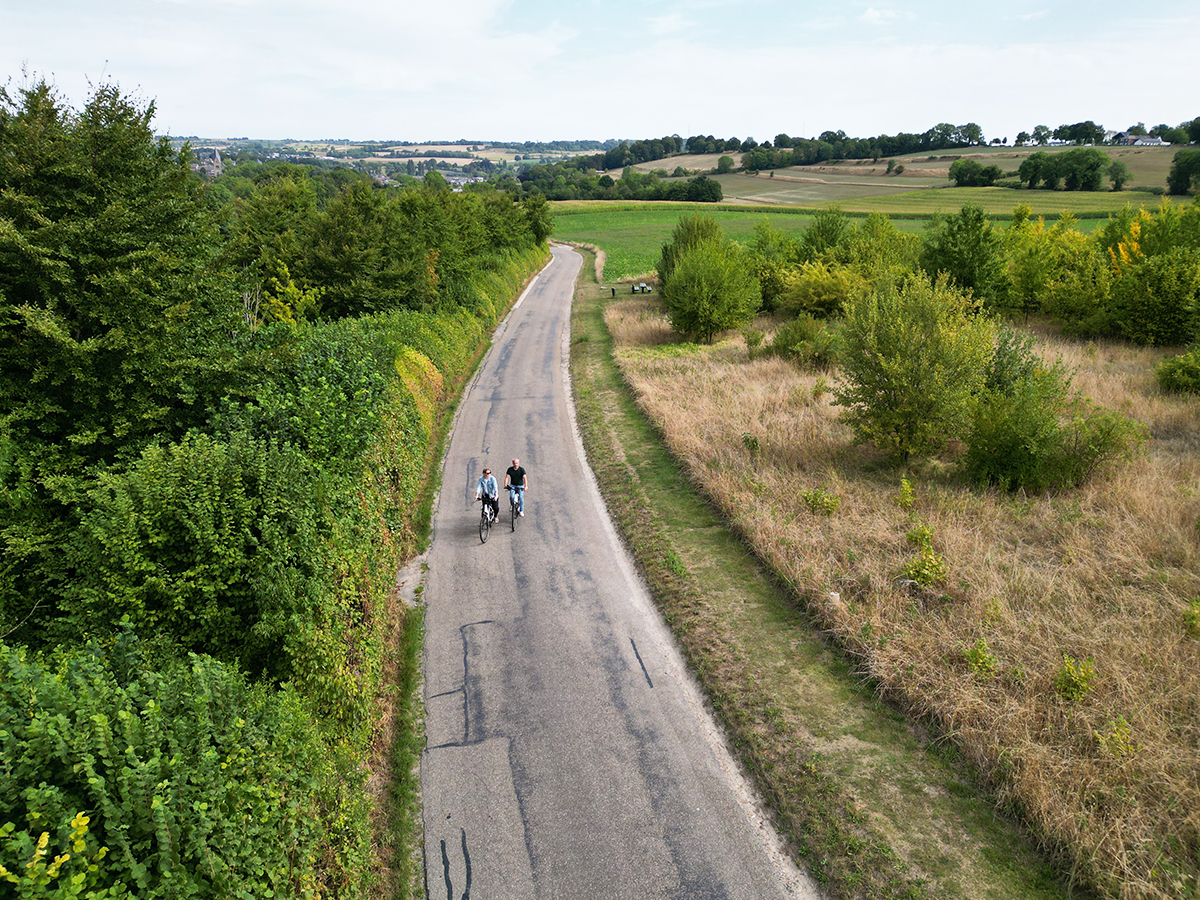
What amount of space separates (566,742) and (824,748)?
3543mm

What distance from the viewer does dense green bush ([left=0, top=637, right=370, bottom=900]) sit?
13.7 ft

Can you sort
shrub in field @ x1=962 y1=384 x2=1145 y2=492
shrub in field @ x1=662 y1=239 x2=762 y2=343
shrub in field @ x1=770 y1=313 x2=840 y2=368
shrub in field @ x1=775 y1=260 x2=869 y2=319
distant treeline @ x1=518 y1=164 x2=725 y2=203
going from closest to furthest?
shrub in field @ x1=962 y1=384 x2=1145 y2=492 → shrub in field @ x1=770 y1=313 x2=840 y2=368 → shrub in field @ x1=662 y1=239 x2=762 y2=343 → shrub in field @ x1=775 y1=260 x2=869 y2=319 → distant treeline @ x1=518 y1=164 x2=725 y2=203

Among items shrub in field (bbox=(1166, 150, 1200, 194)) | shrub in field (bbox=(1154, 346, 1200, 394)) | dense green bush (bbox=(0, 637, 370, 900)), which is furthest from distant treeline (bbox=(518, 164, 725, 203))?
dense green bush (bbox=(0, 637, 370, 900))

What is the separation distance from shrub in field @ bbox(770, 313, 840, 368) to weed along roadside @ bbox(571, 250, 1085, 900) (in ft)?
47.3

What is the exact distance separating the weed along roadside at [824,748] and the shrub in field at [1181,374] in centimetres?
1734

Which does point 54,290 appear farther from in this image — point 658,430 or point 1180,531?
point 1180,531

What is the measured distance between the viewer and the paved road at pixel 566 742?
7.13 m

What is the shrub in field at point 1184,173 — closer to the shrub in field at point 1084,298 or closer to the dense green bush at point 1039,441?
the shrub in field at point 1084,298

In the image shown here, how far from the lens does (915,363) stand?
51.1 ft

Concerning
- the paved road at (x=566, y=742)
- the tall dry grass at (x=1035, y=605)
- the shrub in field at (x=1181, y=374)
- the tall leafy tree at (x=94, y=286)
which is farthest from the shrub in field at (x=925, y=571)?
the shrub in field at (x=1181, y=374)

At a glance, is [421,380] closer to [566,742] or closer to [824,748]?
[566,742]

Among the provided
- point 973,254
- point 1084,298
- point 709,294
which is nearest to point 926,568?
point 709,294

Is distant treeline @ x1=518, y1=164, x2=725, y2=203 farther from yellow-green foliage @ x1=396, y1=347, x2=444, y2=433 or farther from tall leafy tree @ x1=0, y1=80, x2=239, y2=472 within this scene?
tall leafy tree @ x1=0, y1=80, x2=239, y2=472

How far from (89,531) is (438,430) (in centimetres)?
1416
